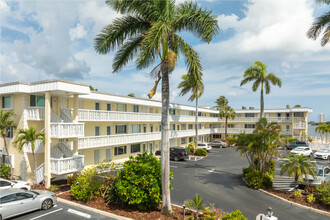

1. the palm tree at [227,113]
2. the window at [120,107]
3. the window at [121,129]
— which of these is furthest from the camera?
the palm tree at [227,113]

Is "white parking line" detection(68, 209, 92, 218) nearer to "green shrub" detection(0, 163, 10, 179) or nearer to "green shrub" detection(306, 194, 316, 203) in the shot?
"green shrub" detection(0, 163, 10, 179)

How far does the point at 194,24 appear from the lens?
12117 mm

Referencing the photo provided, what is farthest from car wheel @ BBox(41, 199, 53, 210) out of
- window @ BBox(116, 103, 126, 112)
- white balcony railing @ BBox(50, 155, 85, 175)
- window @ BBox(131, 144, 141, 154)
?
window @ BBox(131, 144, 141, 154)

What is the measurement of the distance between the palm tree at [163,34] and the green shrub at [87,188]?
5.01m

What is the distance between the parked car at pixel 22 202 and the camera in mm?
→ 11664

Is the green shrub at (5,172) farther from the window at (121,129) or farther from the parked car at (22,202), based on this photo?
the window at (121,129)

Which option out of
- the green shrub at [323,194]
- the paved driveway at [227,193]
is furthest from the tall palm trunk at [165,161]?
the green shrub at [323,194]

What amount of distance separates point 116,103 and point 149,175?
60.5 feet

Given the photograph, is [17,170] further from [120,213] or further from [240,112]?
[240,112]

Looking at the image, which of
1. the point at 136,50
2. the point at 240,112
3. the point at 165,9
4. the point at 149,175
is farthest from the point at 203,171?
the point at 240,112

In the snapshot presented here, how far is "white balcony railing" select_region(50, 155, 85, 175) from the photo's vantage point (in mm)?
16375

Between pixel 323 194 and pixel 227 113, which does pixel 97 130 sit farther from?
pixel 227 113

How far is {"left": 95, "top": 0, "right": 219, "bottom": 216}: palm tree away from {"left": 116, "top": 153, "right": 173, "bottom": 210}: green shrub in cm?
66

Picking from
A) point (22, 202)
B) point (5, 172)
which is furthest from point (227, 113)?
point (22, 202)
